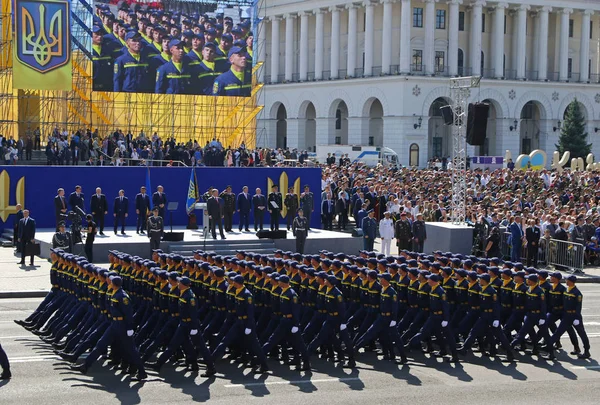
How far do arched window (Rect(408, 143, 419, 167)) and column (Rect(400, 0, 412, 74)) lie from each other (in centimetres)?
583

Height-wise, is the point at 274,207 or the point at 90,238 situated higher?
the point at 274,207

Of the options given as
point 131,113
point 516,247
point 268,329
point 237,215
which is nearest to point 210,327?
point 268,329

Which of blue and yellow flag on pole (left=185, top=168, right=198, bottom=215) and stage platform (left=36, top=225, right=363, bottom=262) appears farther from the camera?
blue and yellow flag on pole (left=185, top=168, right=198, bottom=215)

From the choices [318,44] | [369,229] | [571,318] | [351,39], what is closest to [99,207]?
[369,229]

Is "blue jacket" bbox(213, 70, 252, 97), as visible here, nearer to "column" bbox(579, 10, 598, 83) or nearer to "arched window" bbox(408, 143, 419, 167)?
"arched window" bbox(408, 143, 419, 167)

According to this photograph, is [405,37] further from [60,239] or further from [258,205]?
[60,239]

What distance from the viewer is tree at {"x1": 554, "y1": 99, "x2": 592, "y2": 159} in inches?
2980

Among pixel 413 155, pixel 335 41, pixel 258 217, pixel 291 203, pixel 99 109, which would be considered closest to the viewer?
pixel 258 217

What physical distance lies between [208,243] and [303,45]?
54.6 metres

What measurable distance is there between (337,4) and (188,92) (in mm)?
38114

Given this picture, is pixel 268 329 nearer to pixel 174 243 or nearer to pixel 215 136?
pixel 174 243

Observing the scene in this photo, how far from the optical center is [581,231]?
31312mm

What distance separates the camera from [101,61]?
42156mm

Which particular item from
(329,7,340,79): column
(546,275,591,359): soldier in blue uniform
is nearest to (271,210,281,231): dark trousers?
(546,275,591,359): soldier in blue uniform
